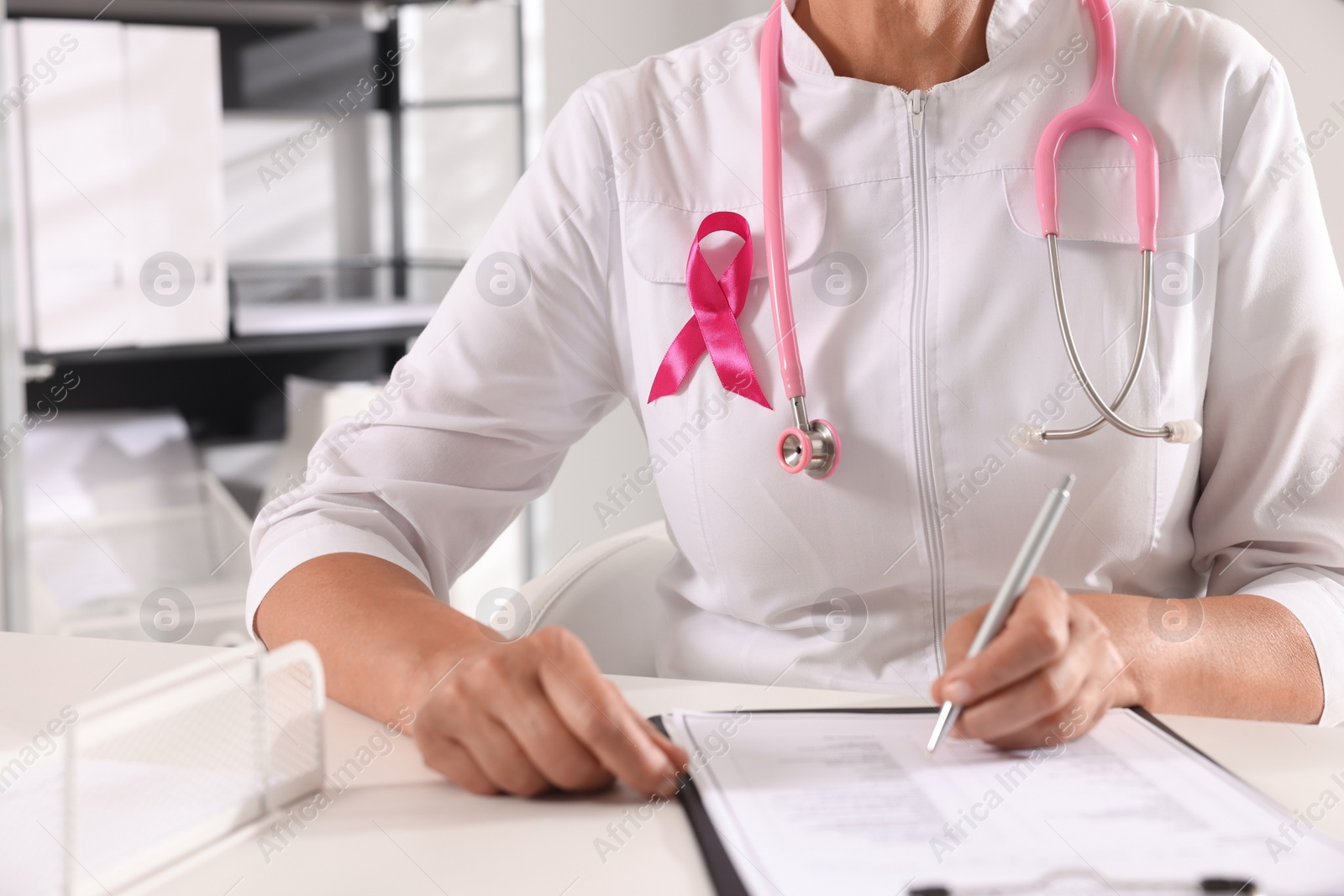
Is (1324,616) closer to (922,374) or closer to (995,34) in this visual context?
(922,374)

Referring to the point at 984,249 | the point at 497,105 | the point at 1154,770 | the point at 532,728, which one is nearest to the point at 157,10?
the point at 497,105

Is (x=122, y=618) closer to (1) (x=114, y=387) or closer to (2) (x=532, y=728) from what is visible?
(1) (x=114, y=387)

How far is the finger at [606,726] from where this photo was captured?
0.57 meters

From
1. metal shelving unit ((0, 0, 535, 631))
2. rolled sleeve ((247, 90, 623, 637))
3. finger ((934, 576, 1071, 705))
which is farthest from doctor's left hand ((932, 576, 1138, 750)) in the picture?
metal shelving unit ((0, 0, 535, 631))

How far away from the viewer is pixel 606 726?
1.85 feet

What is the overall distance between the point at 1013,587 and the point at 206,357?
7.65ft

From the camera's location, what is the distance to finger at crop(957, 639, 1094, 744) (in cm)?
61

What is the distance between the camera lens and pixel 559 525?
2.49m

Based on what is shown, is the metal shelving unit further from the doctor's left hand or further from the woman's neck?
the doctor's left hand

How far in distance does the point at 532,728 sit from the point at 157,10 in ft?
7.32

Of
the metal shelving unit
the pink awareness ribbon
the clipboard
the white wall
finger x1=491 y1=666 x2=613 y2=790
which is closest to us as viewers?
the clipboard

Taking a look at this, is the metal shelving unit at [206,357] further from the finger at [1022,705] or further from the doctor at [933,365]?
the finger at [1022,705]

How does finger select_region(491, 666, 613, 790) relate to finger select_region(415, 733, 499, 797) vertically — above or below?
above

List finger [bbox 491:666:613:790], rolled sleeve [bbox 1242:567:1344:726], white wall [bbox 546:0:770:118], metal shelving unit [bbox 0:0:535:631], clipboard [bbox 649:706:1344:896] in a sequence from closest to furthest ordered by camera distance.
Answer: clipboard [bbox 649:706:1344:896] → finger [bbox 491:666:613:790] → rolled sleeve [bbox 1242:567:1344:726] → metal shelving unit [bbox 0:0:535:631] → white wall [bbox 546:0:770:118]
